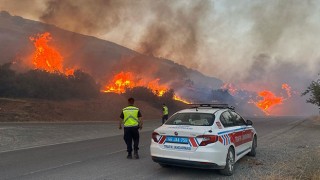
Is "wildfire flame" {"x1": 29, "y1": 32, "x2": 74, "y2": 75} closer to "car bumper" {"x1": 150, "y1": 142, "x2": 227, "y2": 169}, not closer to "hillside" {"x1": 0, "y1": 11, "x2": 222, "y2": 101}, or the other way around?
"hillside" {"x1": 0, "y1": 11, "x2": 222, "y2": 101}

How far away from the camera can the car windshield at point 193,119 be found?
7.86 m

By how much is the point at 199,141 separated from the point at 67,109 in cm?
3387

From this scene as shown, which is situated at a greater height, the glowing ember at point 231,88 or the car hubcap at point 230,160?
the glowing ember at point 231,88

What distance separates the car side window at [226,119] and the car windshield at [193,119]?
363mm

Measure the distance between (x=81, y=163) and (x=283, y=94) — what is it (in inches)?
4879

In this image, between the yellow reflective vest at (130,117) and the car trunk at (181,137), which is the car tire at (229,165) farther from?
the yellow reflective vest at (130,117)

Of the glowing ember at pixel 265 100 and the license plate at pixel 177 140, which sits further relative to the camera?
the glowing ember at pixel 265 100

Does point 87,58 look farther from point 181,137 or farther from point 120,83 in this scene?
point 181,137

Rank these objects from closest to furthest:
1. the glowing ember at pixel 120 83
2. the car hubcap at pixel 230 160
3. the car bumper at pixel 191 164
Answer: the car bumper at pixel 191 164 → the car hubcap at pixel 230 160 → the glowing ember at pixel 120 83

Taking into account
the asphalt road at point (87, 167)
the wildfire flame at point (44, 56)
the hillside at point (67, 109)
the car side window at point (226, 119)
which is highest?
the wildfire flame at point (44, 56)

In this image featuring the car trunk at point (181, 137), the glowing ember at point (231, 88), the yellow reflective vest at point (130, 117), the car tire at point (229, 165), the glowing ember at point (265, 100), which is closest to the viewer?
the car trunk at point (181, 137)

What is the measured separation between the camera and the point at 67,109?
3884cm

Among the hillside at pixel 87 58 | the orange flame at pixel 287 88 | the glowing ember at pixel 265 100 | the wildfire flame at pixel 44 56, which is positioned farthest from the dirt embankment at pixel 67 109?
the orange flame at pixel 287 88

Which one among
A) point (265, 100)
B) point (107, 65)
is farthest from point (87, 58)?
point (265, 100)
